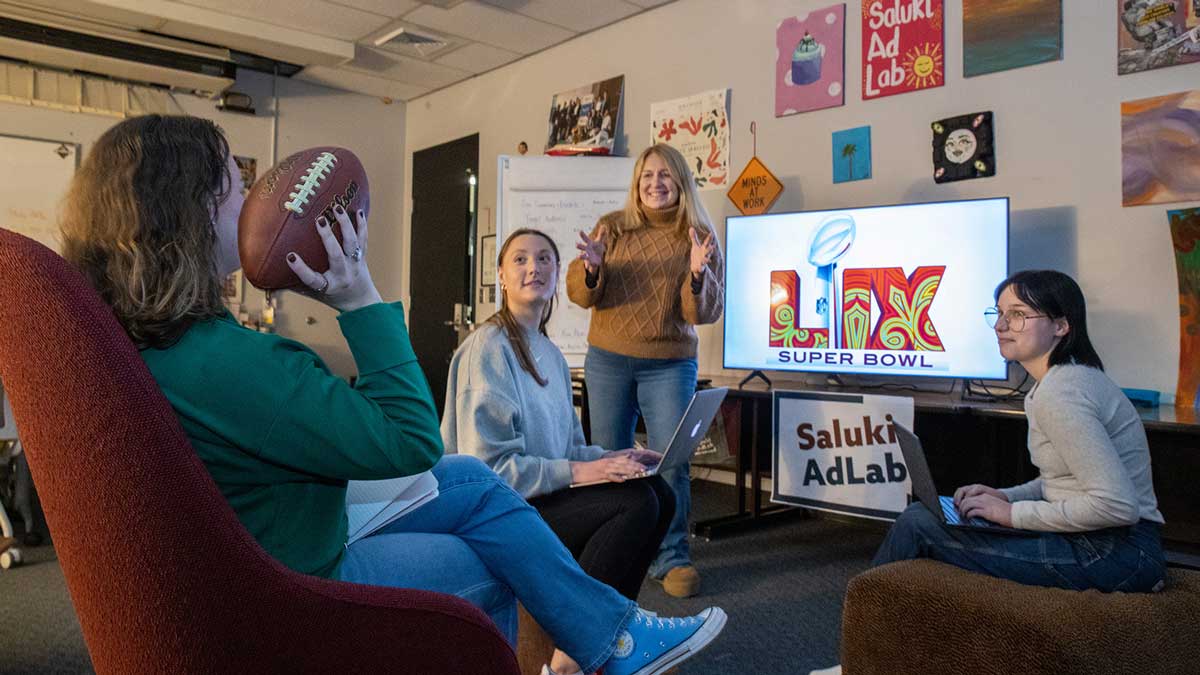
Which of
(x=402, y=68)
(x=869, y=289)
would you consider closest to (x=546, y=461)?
(x=869, y=289)

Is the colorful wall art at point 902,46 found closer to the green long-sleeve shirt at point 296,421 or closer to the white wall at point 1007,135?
the white wall at point 1007,135

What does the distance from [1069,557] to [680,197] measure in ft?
5.15

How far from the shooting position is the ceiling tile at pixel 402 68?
5.20 metres

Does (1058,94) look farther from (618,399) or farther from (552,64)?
(552,64)

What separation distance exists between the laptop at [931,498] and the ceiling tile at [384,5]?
3663 mm

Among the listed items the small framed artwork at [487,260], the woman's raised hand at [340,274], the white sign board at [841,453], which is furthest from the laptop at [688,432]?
the small framed artwork at [487,260]

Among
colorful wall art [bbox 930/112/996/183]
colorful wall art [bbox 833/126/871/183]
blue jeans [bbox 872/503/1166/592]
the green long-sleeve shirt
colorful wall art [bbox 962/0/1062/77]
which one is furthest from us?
colorful wall art [bbox 833/126/871/183]

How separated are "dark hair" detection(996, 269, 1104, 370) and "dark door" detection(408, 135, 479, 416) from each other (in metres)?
4.19

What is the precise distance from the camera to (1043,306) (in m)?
1.67

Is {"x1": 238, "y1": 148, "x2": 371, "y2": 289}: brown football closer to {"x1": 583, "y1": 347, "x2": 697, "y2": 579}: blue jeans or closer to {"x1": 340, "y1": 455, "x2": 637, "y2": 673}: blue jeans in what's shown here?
{"x1": 340, "y1": 455, "x2": 637, "y2": 673}: blue jeans

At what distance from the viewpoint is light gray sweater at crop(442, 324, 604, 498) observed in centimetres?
166

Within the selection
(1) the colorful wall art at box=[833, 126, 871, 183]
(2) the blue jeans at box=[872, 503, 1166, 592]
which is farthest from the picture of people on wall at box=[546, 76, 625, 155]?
(2) the blue jeans at box=[872, 503, 1166, 592]

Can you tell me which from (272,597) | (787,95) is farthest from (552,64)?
(272,597)

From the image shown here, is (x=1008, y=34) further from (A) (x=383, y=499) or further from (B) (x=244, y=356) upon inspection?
(B) (x=244, y=356)
